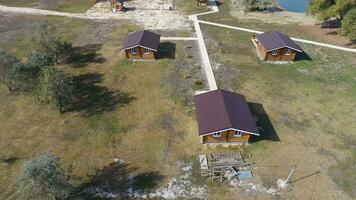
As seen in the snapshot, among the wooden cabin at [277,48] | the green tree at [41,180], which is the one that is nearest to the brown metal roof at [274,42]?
the wooden cabin at [277,48]

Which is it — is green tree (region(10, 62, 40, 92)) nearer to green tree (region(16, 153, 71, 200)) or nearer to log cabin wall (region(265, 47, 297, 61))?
green tree (region(16, 153, 71, 200))

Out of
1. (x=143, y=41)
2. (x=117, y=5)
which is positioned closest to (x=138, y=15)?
(x=117, y=5)

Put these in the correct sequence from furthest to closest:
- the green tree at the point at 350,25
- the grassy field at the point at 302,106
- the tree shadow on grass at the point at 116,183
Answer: the green tree at the point at 350,25 < the grassy field at the point at 302,106 < the tree shadow on grass at the point at 116,183

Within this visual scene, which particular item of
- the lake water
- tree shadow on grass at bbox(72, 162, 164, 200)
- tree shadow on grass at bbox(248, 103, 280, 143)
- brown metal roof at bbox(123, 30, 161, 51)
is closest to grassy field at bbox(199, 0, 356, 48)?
the lake water

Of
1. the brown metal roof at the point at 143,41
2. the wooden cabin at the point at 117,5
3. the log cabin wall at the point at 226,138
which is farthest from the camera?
the wooden cabin at the point at 117,5

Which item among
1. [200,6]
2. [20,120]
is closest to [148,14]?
[200,6]

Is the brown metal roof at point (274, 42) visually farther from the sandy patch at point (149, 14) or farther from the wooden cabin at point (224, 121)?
the sandy patch at point (149, 14)
